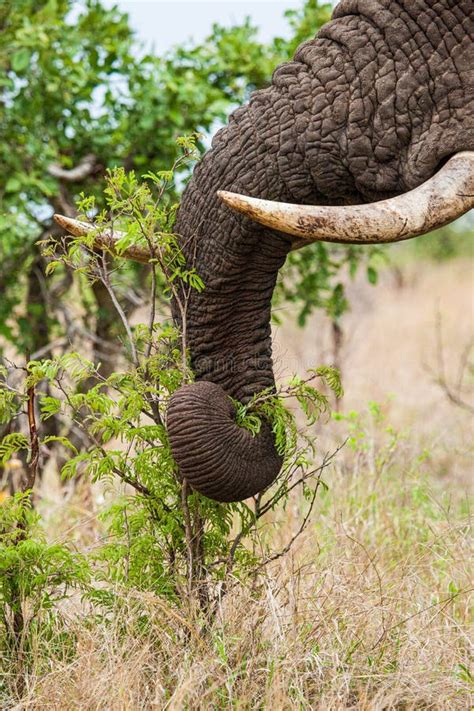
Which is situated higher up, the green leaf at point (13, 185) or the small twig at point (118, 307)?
the green leaf at point (13, 185)

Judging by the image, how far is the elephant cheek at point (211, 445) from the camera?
3.10 meters

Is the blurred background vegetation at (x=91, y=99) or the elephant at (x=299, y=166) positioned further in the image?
the blurred background vegetation at (x=91, y=99)

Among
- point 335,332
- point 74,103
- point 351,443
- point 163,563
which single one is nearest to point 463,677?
point 163,563

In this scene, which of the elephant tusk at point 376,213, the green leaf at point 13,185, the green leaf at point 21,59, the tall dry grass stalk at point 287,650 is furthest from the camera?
the green leaf at point 13,185

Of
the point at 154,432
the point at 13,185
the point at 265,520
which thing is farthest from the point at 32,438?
the point at 13,185

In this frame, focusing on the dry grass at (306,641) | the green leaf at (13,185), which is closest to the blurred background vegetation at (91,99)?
the green leaf at (13,185)

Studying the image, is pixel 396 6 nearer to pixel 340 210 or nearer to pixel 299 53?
pixel 299 53

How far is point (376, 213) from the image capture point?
116 inches

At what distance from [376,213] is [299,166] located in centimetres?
42

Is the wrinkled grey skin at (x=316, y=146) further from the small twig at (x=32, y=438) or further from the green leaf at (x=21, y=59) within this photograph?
the green leaf at (x=21, y=59)

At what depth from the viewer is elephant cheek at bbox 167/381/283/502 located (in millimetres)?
3098

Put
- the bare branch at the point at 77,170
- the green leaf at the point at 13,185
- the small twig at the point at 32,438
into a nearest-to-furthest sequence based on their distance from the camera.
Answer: the small twig at the point at 32,438 < the green leaf at the point at 13,185 < the bare branch at the point at 77,170

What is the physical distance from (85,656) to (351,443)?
2003 mm

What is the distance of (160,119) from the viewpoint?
606cm
